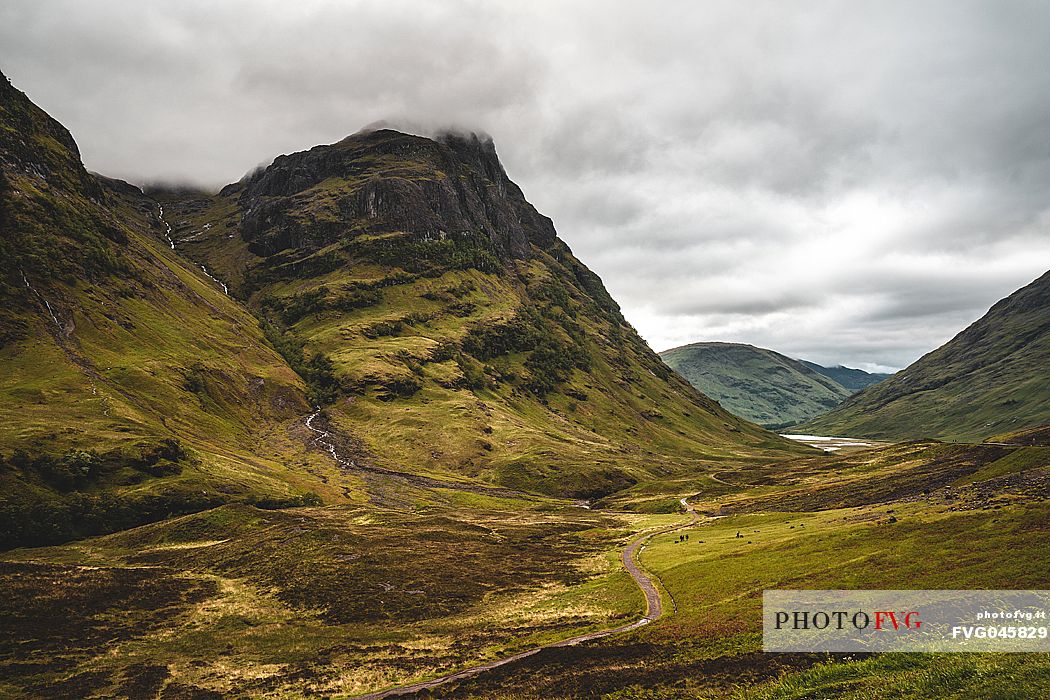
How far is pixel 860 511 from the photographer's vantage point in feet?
288

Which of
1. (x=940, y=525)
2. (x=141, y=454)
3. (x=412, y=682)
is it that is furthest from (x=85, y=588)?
(x=940, y=525)

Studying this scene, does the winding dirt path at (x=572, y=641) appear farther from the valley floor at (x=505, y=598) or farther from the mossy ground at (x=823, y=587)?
the mossy ground at (x=823, y=587)

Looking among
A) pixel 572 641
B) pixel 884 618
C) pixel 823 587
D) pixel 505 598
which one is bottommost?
pixel 505 598

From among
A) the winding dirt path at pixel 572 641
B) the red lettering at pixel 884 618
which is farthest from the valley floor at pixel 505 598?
the red lettering at pixel 884 618

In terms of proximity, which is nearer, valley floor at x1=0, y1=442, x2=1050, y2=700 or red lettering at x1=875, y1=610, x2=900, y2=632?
red lettering at x1=875, y1=610, x2=900, y2=632

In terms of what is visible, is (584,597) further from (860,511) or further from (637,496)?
(637,496)

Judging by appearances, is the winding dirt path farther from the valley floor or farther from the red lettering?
the red lettering

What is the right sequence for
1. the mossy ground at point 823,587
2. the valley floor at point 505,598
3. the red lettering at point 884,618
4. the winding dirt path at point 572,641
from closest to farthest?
the mossy ground at point 823,587, the red lettering at point 884,618, the valley floor at point 505,598, the winding dirt path at point 572,641

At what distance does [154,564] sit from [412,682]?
232 ft

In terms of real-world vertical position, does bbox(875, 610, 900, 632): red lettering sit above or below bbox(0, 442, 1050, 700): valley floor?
above

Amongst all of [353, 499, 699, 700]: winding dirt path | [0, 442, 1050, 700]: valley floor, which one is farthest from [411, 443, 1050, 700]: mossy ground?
[353, 499, 699, 700]: winding dirt path

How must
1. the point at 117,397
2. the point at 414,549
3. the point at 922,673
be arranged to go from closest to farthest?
1. the point at 922,673
2. the point at 414,549
3. the point at 117,397

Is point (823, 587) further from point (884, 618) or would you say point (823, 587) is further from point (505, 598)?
point (505, 598)

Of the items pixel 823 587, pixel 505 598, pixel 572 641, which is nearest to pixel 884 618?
pixel 823 587
